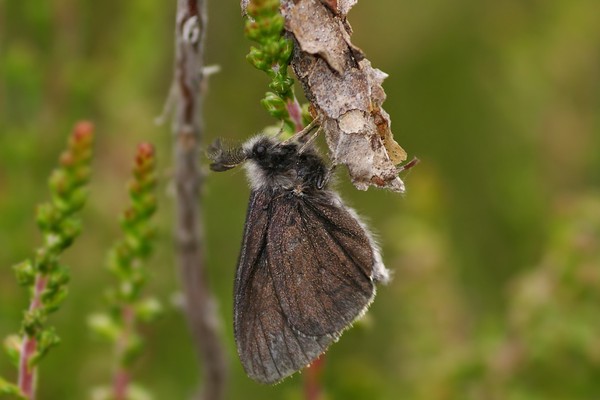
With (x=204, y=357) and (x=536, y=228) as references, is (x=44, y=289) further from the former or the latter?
(x=536, y=228)

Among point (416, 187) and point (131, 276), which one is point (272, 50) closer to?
point (131, 276)

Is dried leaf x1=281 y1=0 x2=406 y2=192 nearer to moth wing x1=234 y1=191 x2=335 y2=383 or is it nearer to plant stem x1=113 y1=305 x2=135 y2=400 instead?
moth wing x1=234 y1=191 x2=335 y2=383

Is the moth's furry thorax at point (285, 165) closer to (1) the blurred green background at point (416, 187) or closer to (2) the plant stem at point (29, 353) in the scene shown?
(1) the blurred green background at point (416, 187)

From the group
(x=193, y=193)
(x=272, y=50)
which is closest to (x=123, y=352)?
(x=193, y=193)

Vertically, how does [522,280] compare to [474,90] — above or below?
below

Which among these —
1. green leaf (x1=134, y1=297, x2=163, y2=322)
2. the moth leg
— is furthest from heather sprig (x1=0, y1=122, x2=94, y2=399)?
the moth leg

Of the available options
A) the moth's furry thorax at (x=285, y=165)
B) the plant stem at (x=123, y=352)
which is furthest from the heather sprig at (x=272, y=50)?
the plant stem at (x=123, y=352)

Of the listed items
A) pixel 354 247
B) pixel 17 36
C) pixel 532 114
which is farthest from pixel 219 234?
pixel 354 247
